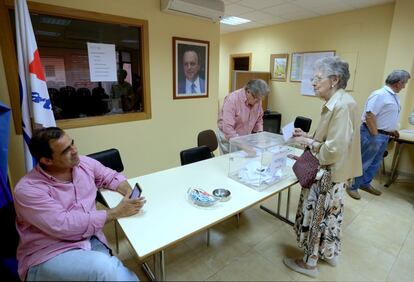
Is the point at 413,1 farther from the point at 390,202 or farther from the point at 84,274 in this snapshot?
the point at 84,274

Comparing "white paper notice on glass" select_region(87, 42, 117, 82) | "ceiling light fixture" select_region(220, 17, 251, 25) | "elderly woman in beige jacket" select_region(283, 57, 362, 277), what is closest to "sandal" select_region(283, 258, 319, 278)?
"elderly woman in beige jacket" select_region(283, 57, 362, 277)

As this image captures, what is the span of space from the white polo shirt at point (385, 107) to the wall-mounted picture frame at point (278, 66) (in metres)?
2.18

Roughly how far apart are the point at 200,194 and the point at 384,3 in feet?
12.9

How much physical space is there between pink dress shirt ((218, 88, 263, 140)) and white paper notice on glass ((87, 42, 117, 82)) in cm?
131

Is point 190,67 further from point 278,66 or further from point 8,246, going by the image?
point 8,246

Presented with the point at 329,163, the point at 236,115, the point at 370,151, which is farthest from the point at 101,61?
the point at 370,151

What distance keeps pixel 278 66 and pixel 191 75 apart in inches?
95.1

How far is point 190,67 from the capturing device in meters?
3.19

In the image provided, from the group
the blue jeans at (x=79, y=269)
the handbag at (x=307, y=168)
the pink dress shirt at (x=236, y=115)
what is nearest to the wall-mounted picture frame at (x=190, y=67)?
the pink dress shirt at (x=236, y=115)

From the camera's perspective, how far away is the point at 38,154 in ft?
3.88

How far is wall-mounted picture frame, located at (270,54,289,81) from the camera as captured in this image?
4715 millimetres

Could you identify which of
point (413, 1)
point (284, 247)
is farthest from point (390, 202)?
point (413, 1)

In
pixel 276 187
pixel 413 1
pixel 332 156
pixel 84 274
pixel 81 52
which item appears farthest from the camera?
pixel 413 1

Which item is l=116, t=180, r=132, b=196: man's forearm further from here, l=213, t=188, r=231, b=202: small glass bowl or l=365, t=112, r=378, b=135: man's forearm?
l=365, t=112, r=378, b=135: man's forearm
